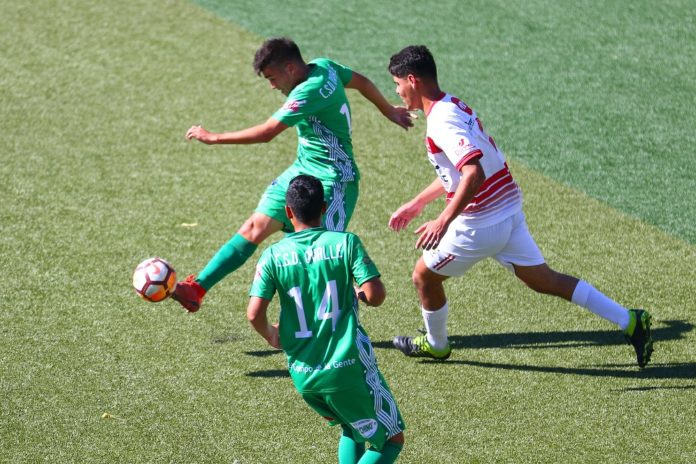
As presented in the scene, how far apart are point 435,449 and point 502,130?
525cm

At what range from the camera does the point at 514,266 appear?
22.9ft

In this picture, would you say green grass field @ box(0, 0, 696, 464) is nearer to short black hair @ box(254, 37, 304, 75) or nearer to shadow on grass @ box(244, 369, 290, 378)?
shadow on grass @ box(244, 369, 290, 378)

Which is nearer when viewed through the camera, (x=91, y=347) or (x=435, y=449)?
(x=435, y=449)

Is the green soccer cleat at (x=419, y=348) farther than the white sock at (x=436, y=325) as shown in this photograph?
Yes

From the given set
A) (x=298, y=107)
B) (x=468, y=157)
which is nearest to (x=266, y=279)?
(x=468, y=157)

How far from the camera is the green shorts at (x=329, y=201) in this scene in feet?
23.9

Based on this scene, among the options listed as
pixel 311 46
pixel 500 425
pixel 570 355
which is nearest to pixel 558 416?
pixel 500 425

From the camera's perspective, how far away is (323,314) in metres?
5.26

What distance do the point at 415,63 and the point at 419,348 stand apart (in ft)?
6.64

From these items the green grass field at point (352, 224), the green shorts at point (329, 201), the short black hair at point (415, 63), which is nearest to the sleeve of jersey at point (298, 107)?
the green shorts at point (329, 201)

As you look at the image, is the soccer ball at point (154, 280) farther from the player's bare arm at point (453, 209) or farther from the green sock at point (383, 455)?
the green sock at point (383, 455)

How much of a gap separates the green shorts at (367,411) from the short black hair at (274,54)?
2631mm

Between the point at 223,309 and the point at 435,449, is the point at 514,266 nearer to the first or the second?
the point at 435,449

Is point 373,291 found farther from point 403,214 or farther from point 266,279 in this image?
point 403,214
